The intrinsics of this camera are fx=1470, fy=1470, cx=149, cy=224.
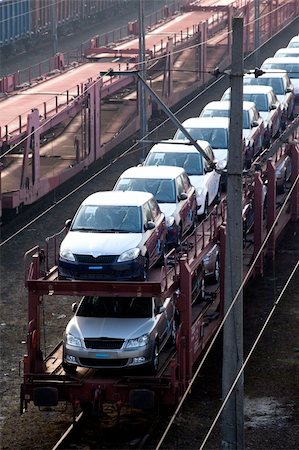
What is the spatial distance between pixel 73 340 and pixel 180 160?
8226mm

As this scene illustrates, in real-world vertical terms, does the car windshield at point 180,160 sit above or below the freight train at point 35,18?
above

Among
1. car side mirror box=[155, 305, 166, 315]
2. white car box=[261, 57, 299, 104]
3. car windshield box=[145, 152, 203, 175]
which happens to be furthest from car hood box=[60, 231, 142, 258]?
white car box=[261, 57, 299, 104]

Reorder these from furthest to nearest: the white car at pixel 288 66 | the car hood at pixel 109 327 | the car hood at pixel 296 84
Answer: the white car at pixel 288 66 → the car hood at pixel 296 84 → the car hood at pixel 109 327

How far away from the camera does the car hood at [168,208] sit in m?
24.7

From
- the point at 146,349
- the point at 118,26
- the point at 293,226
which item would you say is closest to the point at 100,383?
the point at 146,349

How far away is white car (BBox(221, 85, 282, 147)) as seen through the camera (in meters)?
35.5

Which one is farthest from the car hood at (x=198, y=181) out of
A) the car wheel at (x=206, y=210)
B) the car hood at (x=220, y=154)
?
the car hood at (x=220, y=154)

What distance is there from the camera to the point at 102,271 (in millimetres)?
21203

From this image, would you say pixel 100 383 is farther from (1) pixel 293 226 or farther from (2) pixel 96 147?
(2) pixel 96 147

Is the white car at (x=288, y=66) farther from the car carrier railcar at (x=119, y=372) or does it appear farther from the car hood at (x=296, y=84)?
the car carrier railcar at (x=119, y=372)

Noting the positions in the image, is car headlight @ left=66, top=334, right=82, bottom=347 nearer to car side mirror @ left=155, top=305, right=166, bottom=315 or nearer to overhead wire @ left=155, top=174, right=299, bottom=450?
car side mirror @ left=155, top=305, right=166, bottom=315

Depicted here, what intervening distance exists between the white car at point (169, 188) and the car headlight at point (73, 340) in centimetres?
411

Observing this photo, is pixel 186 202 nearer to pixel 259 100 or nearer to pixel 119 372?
pixel 119 372

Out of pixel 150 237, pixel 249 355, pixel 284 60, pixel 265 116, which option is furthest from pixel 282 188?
pixel 284 60
